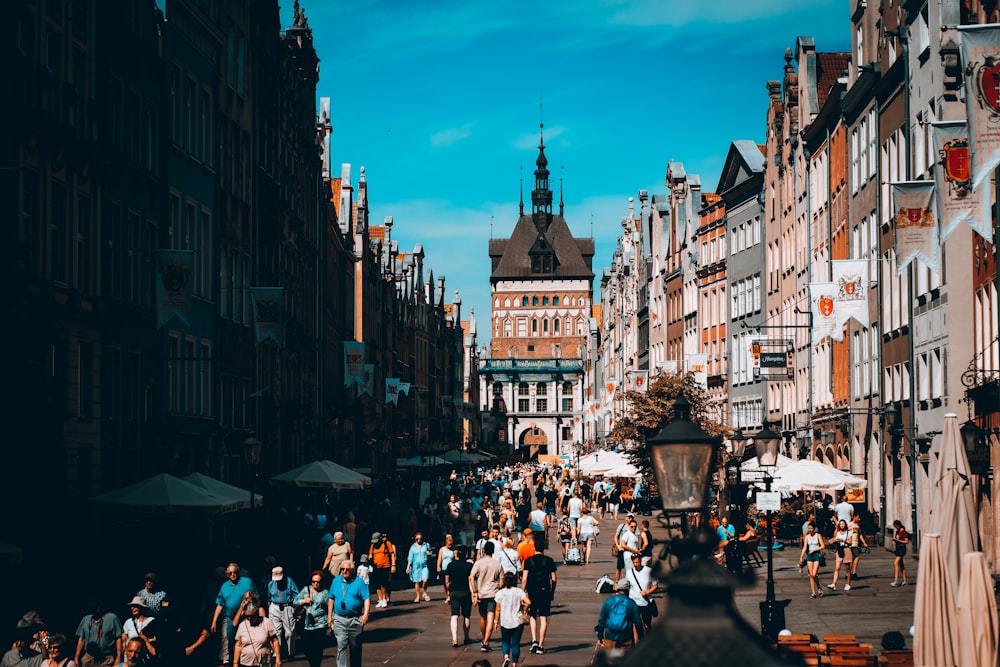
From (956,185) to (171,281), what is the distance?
13670mm

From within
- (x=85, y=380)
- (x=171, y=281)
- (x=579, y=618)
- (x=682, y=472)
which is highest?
(x=171, y=281)

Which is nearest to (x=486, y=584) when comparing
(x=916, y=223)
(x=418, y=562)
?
(x=418, y=562)

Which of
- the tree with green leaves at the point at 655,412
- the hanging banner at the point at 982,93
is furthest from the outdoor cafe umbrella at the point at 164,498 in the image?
the tree with green leaves at the point at 655,412

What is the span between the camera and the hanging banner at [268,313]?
3591 centimetres

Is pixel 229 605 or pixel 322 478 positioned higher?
pixel 322 478

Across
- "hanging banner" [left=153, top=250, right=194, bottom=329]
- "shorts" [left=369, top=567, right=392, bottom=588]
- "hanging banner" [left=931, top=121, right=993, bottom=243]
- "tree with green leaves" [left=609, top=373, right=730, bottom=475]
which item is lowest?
"shorts" [left=369, top=567, right=392, bottom=588]

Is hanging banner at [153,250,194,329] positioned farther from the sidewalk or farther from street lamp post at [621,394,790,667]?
street lamp post at [621,394,790,667]

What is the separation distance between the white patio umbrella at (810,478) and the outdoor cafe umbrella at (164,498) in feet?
51.2

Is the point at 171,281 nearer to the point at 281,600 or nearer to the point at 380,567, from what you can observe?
the point at 380,567

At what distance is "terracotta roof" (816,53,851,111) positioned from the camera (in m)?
58.1

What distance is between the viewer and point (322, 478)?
35.7m

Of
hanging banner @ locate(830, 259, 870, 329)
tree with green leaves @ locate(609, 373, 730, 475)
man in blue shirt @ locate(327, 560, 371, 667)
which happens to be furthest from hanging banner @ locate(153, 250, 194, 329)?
tree with green leaves @ locate(609, 373, 730, 475)

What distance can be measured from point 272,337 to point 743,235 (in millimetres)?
41232

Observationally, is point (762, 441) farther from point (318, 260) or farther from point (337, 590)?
point (318, 260)
